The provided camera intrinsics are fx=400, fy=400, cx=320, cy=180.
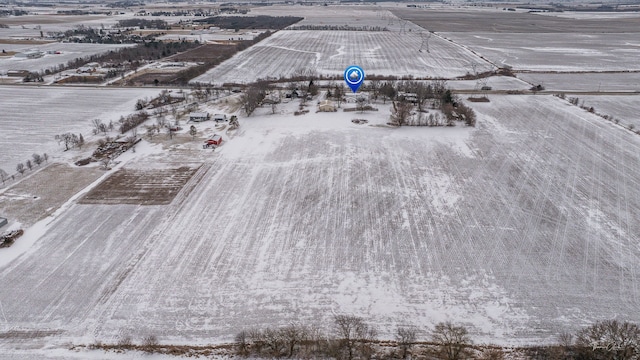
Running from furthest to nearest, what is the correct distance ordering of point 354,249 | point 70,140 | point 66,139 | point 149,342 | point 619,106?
point 619,106
point 70,140
point 66,139
point 354,249
point 149,342

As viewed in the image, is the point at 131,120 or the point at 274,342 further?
the point at 131,120

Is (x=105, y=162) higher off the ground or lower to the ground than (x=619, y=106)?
lower

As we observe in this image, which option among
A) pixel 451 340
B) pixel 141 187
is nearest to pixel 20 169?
pixel 141 187

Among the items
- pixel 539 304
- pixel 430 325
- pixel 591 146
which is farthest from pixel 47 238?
pixel 591 146

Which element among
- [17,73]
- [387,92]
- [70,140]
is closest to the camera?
[70,140]

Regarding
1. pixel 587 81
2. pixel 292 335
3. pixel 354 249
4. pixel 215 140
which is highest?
pixel 587 81

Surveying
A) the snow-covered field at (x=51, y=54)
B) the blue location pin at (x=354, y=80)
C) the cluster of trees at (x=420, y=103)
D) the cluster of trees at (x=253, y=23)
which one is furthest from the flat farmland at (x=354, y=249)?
the cluster of trees at (x=253, y=23)

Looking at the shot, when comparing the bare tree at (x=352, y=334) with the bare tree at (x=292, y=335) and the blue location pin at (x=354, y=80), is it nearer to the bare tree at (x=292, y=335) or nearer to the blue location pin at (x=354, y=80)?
the bare tree at (x=292, y=335)

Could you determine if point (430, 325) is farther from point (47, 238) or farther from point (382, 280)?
point (47, 238)

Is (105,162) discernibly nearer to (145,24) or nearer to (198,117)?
(198,117)
